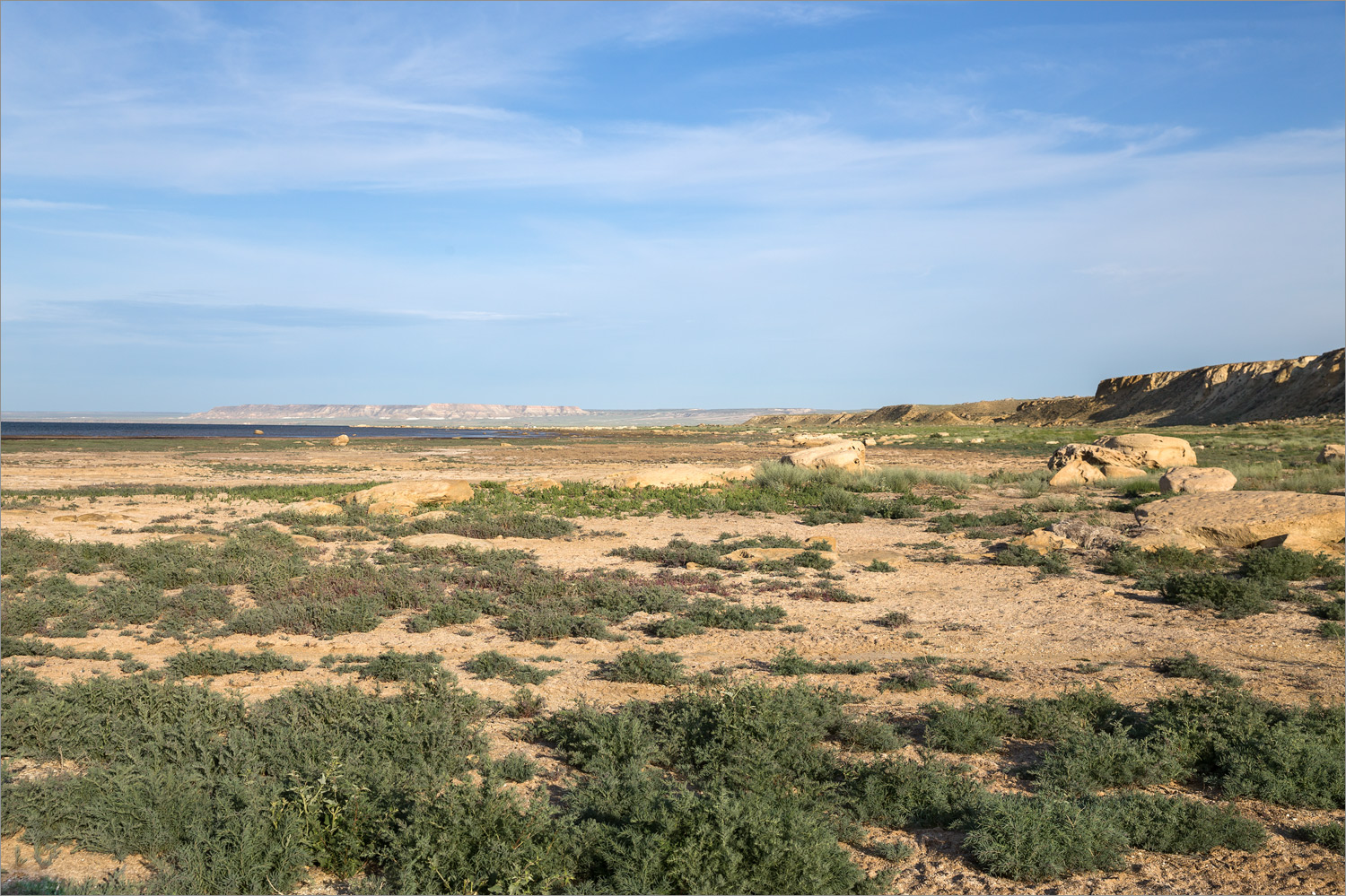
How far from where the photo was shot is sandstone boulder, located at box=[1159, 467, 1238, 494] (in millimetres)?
17703

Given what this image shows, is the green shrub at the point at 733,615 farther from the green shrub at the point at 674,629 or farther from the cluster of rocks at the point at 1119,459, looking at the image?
the cluster of rocks at the point at 1119,459

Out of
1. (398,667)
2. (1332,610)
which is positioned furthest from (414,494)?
(1332,610)

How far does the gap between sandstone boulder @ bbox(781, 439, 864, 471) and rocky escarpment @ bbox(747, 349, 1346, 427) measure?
51699 millimetres

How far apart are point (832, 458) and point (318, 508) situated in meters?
16.3

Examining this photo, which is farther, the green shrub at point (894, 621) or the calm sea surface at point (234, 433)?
the calm sea surface at point (234, 433)

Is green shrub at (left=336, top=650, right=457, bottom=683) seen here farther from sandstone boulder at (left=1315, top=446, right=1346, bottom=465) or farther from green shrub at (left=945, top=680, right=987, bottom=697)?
sandstone boulder at (left=1315, top=446, right=1346, bottom=465)

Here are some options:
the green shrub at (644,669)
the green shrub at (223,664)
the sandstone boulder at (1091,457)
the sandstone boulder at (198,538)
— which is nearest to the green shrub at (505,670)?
the green shrub at (644,669)

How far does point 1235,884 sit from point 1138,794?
2.53 feet

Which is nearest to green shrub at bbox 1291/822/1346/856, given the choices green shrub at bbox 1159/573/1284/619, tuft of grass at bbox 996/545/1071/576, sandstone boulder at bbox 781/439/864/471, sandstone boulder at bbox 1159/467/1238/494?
green shrub at bbox 1159/573/1284/619

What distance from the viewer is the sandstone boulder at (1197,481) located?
1770 centimetres

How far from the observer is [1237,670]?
25.6 feet

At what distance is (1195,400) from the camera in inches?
3162

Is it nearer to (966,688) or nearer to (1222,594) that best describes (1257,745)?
(966,688)

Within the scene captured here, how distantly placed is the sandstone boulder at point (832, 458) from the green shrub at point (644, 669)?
19.0m
